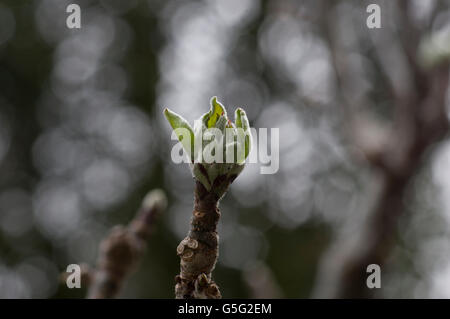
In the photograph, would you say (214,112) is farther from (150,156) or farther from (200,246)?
(150,156)

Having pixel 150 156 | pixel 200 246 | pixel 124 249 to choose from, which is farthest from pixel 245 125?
pixel 150 156

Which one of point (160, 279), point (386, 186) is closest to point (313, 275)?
point (160, 279)

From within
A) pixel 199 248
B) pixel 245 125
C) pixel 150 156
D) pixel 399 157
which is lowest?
pixel 199 248

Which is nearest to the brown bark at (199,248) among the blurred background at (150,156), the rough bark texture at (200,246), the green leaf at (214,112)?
the rough bark texture at (200,246)

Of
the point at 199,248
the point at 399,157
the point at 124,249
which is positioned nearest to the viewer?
the point at 199,248

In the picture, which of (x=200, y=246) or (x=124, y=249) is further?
(x=124, y=249)

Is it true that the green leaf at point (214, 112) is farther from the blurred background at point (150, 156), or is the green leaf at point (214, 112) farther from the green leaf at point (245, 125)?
the blurred background at point (150, 156)
